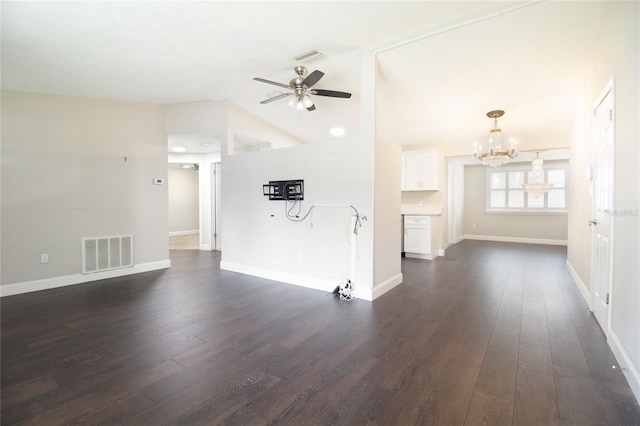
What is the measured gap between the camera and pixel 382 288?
376 centimetres

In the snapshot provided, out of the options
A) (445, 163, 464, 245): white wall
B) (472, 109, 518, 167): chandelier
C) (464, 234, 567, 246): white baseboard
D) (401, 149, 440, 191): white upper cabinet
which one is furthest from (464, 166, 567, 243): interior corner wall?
(472, 109, 518, 167): chandelier

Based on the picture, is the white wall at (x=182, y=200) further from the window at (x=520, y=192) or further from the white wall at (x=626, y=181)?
the white wall at (x=626, y=181)

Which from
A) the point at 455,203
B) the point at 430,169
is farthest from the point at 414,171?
the point at 455,203

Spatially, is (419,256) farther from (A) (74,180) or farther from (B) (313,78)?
(A) (74,180)

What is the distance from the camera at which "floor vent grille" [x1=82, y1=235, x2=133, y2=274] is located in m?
4.36

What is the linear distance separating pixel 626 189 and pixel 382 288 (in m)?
2.46

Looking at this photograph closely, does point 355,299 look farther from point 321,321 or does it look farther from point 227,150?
point 227,150

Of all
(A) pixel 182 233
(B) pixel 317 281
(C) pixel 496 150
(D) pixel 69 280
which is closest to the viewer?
(B) pixel 317 281

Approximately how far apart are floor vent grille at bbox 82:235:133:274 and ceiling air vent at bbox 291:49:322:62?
385cm

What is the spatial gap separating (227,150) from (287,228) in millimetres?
1927

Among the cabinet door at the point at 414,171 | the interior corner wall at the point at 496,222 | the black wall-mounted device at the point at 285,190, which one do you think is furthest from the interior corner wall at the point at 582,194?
the interior corner wall at the point at 496,222

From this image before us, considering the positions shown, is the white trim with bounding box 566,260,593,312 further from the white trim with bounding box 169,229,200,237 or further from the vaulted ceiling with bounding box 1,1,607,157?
the white trim with bounding box 169,229,200,237

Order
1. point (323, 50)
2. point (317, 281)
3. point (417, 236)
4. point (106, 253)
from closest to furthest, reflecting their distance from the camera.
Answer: point (323, 50)
point (317, 281)
point (106, 253)
point (417, 236)

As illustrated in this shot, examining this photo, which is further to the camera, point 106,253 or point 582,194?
point 106,253
